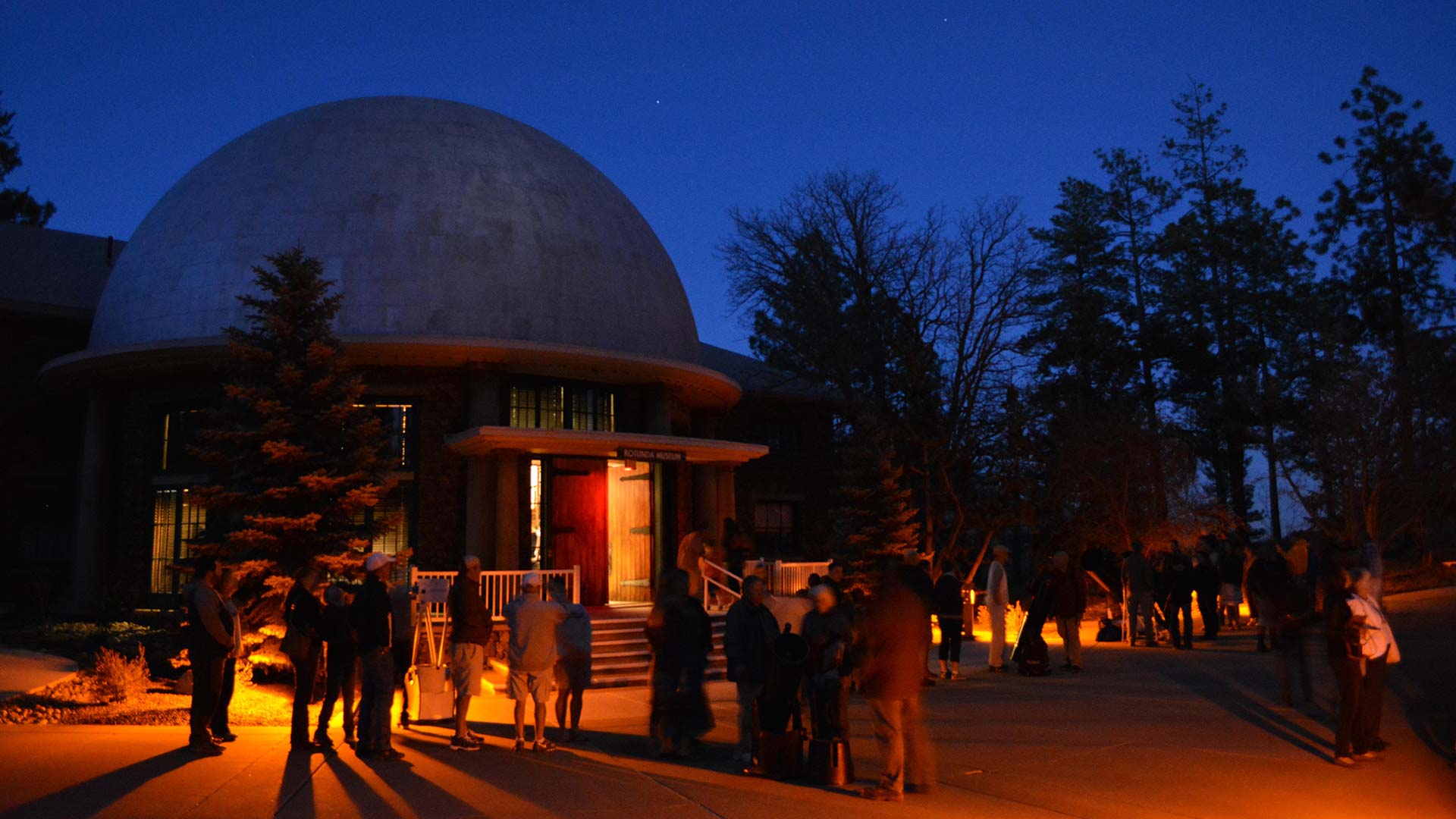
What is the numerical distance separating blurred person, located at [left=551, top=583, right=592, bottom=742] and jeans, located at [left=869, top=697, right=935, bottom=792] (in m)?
3.15

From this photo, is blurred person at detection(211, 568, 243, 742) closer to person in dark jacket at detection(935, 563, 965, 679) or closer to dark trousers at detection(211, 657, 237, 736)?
dark trousers at detection(211, 657, 237, 736)

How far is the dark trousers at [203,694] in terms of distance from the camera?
338 inches

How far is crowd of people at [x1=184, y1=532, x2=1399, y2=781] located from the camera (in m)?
7.47

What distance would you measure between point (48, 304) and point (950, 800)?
2217cm

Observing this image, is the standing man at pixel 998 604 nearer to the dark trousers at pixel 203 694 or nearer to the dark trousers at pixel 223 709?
the dark trousers at pixel 223 709

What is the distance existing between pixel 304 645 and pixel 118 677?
4687 millimetres

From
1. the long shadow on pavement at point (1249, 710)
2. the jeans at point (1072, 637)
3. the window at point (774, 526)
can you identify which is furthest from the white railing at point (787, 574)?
the window at point (774, 526)

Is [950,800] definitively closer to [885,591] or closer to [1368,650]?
[885,591]

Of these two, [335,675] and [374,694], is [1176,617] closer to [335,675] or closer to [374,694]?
[374,694]

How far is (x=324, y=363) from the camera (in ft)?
47.0

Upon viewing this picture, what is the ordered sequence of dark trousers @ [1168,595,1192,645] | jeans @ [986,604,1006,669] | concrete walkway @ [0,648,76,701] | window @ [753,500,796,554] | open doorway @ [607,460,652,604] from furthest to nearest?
window @ [753,500,796,554] < open doorway @ [607,460,652,604] < dark trousers @ [1168,595,1192,645] < jeans @ [986,604,1006,669] < concrete walkway @ [0,648,76,701]

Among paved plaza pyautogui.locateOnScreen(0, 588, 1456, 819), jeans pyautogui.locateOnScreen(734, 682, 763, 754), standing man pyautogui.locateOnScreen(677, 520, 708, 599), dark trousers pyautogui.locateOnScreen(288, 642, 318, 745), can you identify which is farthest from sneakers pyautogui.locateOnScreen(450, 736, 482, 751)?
standing man pyautogui.locateOnScreen(677, 520, 708, 599)

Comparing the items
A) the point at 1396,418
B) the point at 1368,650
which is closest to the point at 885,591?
the point at 1368,650

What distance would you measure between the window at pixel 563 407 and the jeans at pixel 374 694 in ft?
35.1
